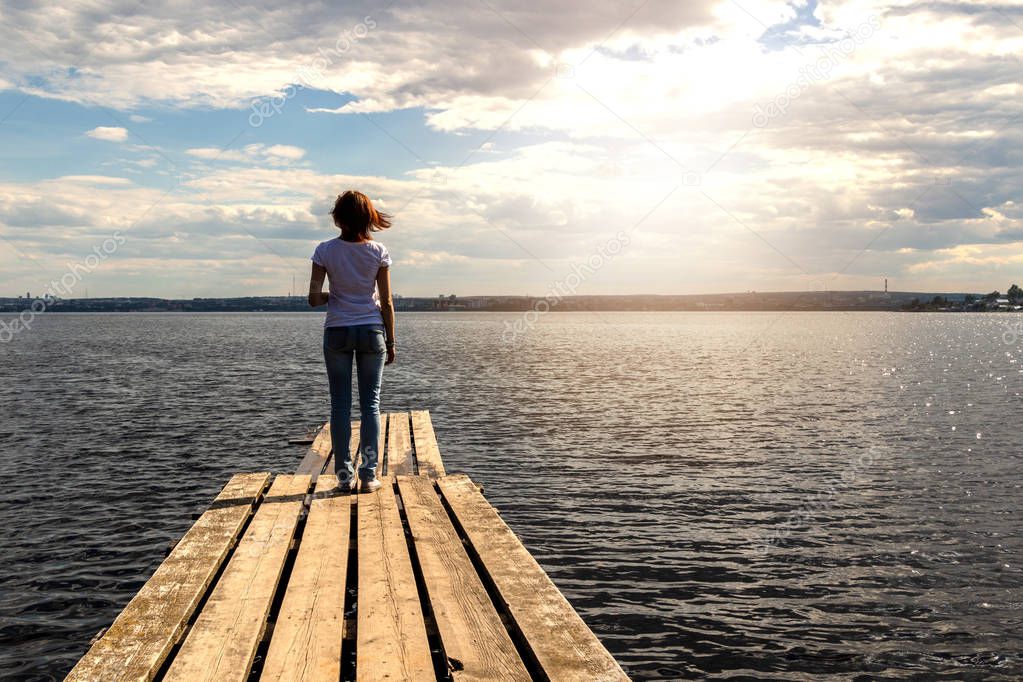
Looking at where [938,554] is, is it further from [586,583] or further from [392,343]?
[392,343]

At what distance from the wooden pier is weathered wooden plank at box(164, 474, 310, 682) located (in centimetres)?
1

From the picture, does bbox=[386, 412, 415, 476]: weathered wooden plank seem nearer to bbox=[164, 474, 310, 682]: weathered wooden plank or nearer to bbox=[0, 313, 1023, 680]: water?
bbox=[0, 313, 1023, 680]: water

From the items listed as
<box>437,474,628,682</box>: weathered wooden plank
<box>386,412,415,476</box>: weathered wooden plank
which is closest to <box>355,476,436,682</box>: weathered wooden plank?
<box>437,474,628,682</box>: weathered wooden plank

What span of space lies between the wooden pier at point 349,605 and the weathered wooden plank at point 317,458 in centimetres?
286

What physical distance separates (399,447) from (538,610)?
7.76 metres

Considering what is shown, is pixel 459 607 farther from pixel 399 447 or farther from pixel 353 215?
pixel 399 447

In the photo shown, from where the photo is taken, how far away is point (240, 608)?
16.9 ft

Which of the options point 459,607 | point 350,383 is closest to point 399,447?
point 350,383

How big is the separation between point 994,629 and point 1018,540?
13.8ft

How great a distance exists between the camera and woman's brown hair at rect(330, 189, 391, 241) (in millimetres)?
8062

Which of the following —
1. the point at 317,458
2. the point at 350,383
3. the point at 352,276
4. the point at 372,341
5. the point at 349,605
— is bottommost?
the point at 349,605

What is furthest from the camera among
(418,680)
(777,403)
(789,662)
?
(777,403)

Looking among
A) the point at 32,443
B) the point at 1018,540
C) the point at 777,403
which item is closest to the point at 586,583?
the point at 1018,540

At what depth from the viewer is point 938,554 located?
1161cm
